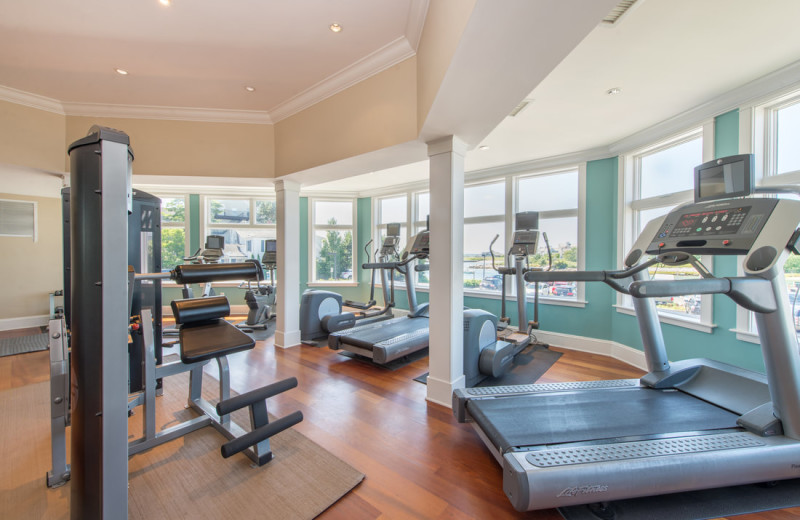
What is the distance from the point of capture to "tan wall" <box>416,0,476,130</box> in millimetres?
1327

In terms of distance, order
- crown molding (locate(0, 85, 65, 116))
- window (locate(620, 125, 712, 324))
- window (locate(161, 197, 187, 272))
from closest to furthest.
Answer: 1. window (locate(620, 125, 712, 324))
2. crown molding (locate(0, 85, 65, 116))
3. window (locate(161, 197, 187, 272))

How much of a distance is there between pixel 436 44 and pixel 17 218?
721cm

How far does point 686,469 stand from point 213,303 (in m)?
2.90

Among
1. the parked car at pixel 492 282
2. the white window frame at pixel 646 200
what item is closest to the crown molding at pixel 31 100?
the parked car at pixel 492 282

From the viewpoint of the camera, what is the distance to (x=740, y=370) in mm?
2129

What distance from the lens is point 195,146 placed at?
3607 millimetres

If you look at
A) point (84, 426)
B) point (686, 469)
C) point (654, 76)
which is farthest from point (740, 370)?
point (84, 426)

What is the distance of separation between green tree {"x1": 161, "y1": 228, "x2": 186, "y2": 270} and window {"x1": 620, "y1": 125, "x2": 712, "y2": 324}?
7.66m

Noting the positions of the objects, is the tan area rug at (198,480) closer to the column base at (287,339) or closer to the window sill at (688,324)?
the column base at (287,339)

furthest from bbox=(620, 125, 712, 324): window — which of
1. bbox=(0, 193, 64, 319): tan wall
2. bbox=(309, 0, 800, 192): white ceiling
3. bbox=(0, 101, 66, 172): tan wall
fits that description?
bbox=(0, 193, 64, 319): tan wall

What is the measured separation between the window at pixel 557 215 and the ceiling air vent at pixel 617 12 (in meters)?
2.62

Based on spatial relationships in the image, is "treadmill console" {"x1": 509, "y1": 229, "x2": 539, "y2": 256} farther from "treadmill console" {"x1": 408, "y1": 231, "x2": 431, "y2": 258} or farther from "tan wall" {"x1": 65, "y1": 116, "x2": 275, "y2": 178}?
"tan wall" {"x1": 65, "y1": 116, "x2": 275, "y2": 178}

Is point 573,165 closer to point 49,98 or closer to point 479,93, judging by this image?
point 479,93

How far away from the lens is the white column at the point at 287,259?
3896mm
